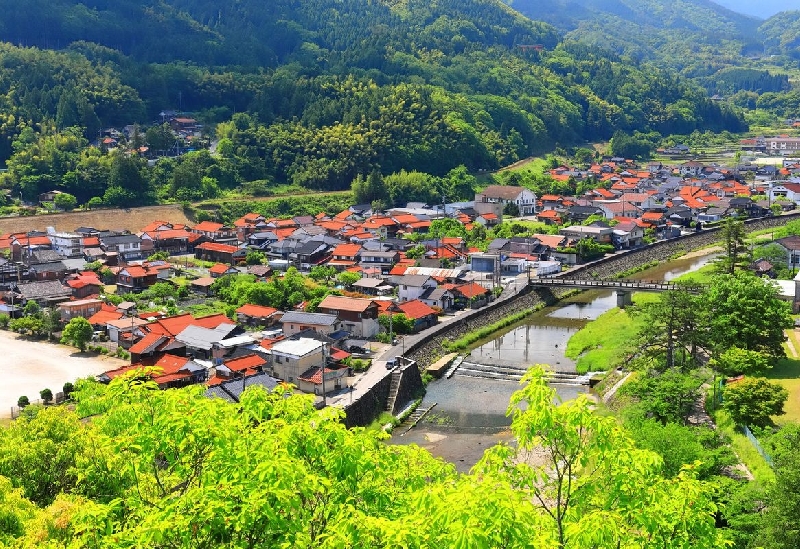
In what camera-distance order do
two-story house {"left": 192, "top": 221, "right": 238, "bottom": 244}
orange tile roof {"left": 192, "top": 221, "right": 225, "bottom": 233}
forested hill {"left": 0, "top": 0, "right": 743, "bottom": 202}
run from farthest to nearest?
1. forested hill {"left": 0, "top": 0, "right": 743, "bottom": 202}
2. orange tile roof {"left": 192, "top": 221, "right": 225, "bottom": 233}
3. two-story house {"left": 192, "top": 221, "right": 238, "bottom": 244}

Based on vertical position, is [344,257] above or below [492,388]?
above

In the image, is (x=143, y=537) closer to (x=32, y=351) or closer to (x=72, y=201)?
(x=32, y=351)

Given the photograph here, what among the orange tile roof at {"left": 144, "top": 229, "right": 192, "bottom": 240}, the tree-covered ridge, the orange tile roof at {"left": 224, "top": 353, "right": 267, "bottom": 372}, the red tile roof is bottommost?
the red tile roof

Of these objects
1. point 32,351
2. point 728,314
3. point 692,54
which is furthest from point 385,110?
point 692,54

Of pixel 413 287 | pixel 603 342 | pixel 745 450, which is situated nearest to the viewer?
pixel 745 450

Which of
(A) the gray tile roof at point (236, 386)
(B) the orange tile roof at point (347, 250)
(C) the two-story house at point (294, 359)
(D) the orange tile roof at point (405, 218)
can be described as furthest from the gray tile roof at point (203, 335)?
(D) the orange tile roof at point (405, 218)

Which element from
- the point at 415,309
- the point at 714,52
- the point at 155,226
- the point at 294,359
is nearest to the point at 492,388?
the point at 415,309

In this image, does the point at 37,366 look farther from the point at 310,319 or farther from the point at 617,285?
the point at 617,285

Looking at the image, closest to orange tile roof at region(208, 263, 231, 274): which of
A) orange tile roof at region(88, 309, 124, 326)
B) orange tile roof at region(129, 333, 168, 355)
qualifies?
orange tile roof at region(88, 309, 124, 326)

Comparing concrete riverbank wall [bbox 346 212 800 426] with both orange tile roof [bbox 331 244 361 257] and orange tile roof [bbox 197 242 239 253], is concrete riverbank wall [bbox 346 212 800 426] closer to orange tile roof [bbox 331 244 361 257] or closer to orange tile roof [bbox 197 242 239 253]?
orange tile roof [bbox 331 244 361 257]
